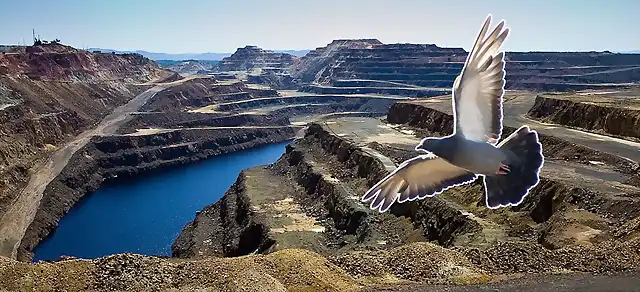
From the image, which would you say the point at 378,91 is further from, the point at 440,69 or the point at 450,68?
the point at 450,68

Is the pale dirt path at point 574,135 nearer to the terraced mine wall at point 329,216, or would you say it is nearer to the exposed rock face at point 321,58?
the terraced mine wall at point 329,216

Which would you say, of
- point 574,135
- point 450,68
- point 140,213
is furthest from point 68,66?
point 574,135

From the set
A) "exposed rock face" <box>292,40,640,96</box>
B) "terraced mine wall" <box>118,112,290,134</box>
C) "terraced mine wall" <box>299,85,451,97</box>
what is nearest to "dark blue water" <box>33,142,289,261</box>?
"terraced mine wall" <box>118,112,290,134</box>

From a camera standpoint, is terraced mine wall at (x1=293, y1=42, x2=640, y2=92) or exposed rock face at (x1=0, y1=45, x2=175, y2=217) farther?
terraced mine wall at (x1=293, y1=42, x2=640, y2=92)

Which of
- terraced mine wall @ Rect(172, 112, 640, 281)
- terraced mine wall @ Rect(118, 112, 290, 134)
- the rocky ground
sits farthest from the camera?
terraced mine wall @ Rect(118, 112, 290, 134)

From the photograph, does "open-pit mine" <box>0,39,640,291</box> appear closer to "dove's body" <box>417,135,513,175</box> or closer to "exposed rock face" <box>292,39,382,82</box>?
"dove's body" <box>417,135,513,175</box>

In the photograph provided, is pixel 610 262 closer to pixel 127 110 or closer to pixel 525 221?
pixel 525 221
